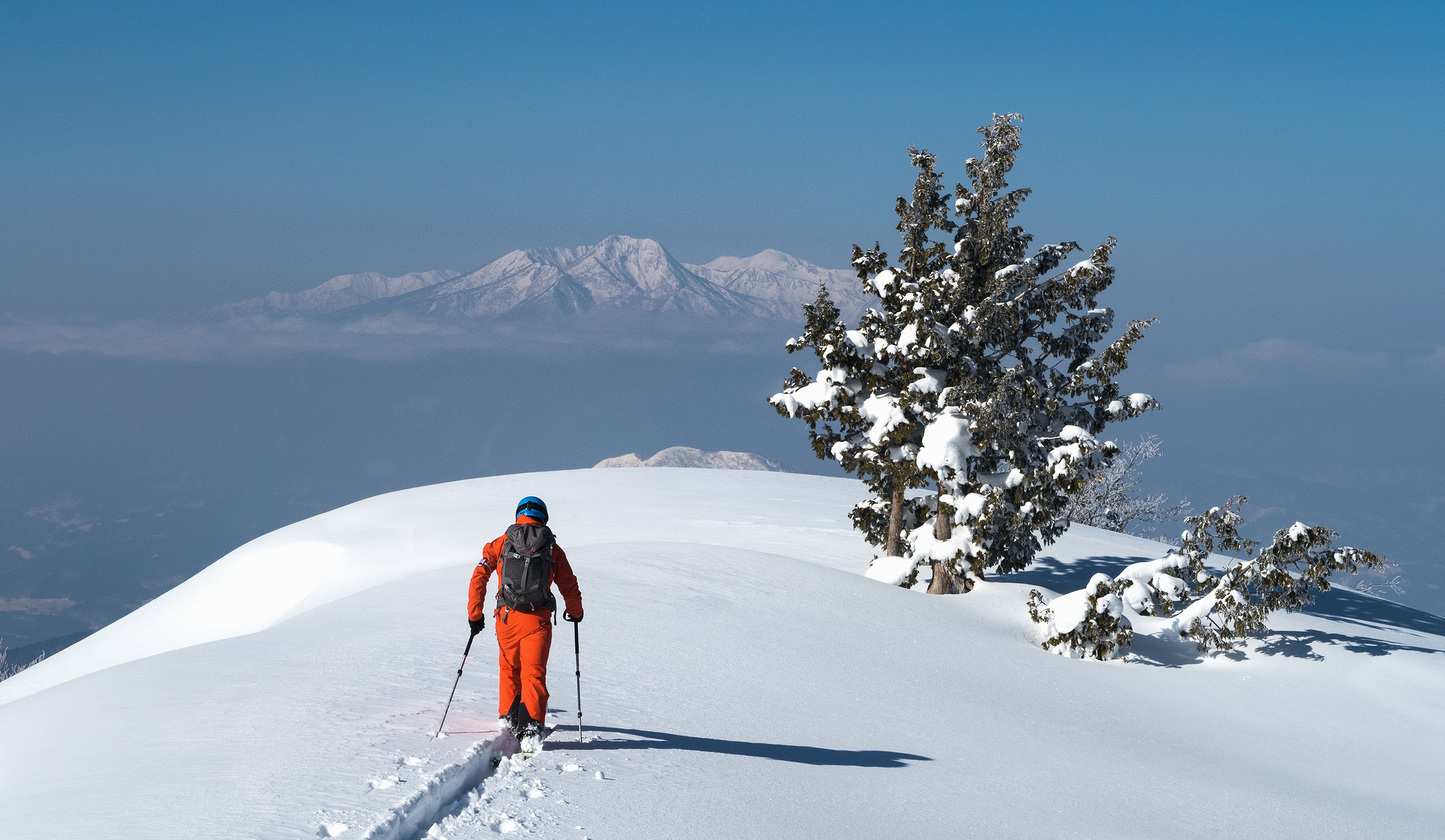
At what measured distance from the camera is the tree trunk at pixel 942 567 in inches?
712

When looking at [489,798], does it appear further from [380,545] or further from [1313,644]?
[380,545]

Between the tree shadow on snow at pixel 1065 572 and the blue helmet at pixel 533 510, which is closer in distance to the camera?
the blue helmet at pixel 533 510

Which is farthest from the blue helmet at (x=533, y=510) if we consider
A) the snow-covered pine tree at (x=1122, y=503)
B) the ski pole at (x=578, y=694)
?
the snow-covered pine tree at (x=1122, y=503)

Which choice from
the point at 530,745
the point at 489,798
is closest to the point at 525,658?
the point at 530,745

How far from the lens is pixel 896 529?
19.5m

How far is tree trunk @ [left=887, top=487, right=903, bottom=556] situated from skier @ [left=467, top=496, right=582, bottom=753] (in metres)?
12.6

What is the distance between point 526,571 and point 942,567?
40.0 feet

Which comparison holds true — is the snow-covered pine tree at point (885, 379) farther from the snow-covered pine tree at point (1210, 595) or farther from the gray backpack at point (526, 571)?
the gray backpack at point (526, 571)

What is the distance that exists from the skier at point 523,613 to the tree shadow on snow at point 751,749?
0.48 m

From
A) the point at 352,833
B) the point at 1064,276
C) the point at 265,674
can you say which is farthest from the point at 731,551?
the point at 352,833

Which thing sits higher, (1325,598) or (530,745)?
(530,745)

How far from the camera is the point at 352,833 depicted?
5.33 metres

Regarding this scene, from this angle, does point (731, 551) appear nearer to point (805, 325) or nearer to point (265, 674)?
point (805, 325)

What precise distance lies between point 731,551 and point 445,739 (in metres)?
10.4
